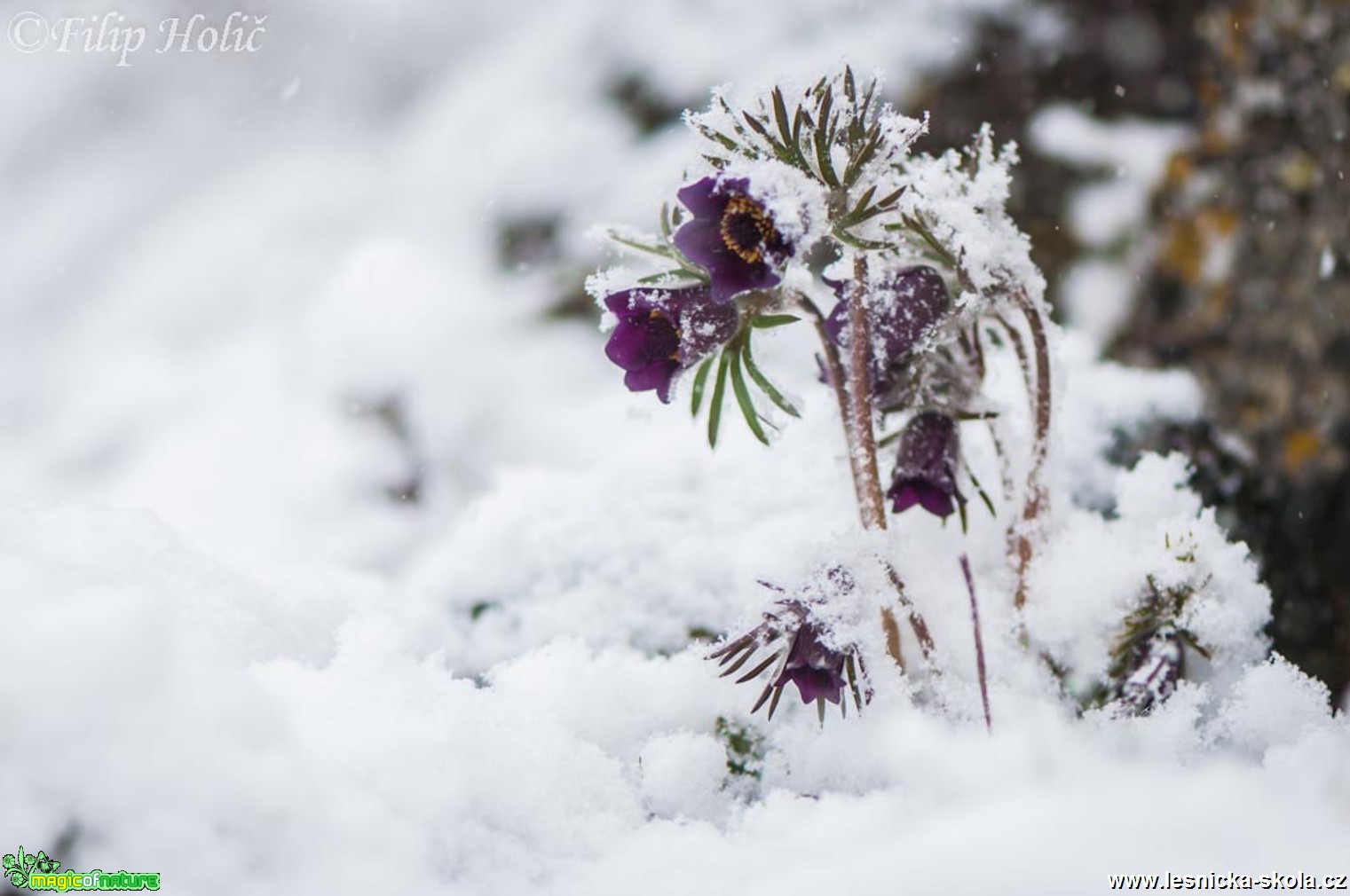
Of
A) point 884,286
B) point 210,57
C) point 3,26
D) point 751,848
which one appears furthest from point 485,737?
point 3,26

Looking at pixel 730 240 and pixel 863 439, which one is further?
pixel 863 439

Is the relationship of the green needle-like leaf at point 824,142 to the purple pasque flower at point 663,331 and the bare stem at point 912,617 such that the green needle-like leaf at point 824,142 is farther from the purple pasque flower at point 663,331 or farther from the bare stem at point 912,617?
the bare stem at point 912,617

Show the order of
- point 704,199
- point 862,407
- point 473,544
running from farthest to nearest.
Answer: point 473,544, point 862,407, point 704,199

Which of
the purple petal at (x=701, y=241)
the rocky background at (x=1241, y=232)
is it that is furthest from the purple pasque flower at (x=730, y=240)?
the rocky background at (x=1241, y=232)

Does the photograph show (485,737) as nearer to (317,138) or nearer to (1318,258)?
(1318,258)

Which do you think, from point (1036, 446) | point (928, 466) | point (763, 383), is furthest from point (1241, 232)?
point (763, 383)

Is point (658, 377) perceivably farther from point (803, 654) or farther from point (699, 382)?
point (803, 654)
